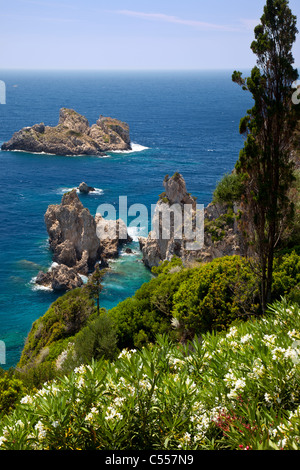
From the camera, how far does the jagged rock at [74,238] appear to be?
52.9 m

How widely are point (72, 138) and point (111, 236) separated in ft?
209

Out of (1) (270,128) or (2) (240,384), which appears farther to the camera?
(1) (270,128)

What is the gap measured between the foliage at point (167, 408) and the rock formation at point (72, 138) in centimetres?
10754

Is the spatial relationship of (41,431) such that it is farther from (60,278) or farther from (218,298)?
(60,278)

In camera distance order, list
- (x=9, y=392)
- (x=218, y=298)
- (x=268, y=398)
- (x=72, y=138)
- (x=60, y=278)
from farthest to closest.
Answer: (x=72, y=138) < (x=60, y=278) < (x=218, y=298) < (x=9, y=392) < (x=268, y=398)

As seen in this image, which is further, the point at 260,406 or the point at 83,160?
the point at 83,160

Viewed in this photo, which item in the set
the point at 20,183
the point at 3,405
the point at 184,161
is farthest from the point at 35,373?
the point at 184,161

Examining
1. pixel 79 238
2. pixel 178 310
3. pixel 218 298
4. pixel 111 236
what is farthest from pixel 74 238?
pixel 218 298

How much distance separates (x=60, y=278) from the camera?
4738 centimetres

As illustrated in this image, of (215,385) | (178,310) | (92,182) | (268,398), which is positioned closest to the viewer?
(268,398)

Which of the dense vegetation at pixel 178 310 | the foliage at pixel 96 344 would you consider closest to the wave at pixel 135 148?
the dense vegetation at pixel 178 310
